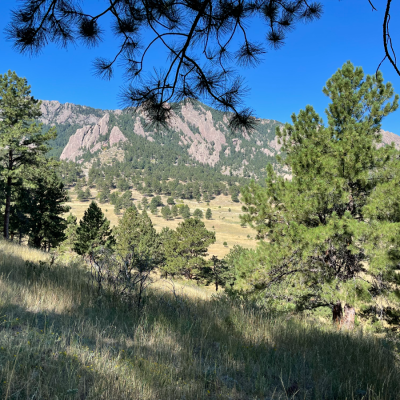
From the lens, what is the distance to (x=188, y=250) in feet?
125

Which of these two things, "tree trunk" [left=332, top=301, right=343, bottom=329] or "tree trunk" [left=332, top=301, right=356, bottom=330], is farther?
"tree trunk" [left=332, top=301, right=343, bottom=329]

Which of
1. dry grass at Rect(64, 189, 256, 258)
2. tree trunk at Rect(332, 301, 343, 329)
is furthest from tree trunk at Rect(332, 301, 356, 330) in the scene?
dry grass at Rect(64, 189, 256, 258)

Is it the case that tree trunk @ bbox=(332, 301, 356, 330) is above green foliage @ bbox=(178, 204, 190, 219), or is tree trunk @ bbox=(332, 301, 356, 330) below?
below

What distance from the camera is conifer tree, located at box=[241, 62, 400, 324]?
6.92 meters

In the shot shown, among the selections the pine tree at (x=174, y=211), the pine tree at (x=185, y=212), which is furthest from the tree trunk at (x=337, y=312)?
the pine tree at (x=185, y=212)

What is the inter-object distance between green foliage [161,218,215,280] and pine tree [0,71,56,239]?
22.8 meters

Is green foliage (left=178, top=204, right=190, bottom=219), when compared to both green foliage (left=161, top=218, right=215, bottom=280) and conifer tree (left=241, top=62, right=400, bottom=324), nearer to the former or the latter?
green foliage (left=161, top=218, right=215, bottom=280)

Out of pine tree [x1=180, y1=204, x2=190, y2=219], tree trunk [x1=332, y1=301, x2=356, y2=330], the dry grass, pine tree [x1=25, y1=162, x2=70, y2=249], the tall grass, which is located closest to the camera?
the tall grass

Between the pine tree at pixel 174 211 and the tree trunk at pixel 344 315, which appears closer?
the tree trunk at pixel 344 315

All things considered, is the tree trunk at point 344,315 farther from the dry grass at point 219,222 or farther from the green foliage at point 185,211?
the green foliage at point 185,211

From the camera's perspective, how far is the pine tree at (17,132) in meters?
15.1

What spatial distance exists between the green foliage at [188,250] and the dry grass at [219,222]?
1565 centimetres

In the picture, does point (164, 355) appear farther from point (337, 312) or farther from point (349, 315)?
point (337, 312)

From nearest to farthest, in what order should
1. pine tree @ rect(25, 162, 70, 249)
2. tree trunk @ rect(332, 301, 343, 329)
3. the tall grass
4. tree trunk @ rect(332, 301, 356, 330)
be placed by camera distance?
1. the tall grass
2. tree trunk @ rect(332, 301, 356, 330)
3. tree trunk @ rect(332, 301, 343, 329)
4. pine tree @ rect(25, 162, 70, 249)
